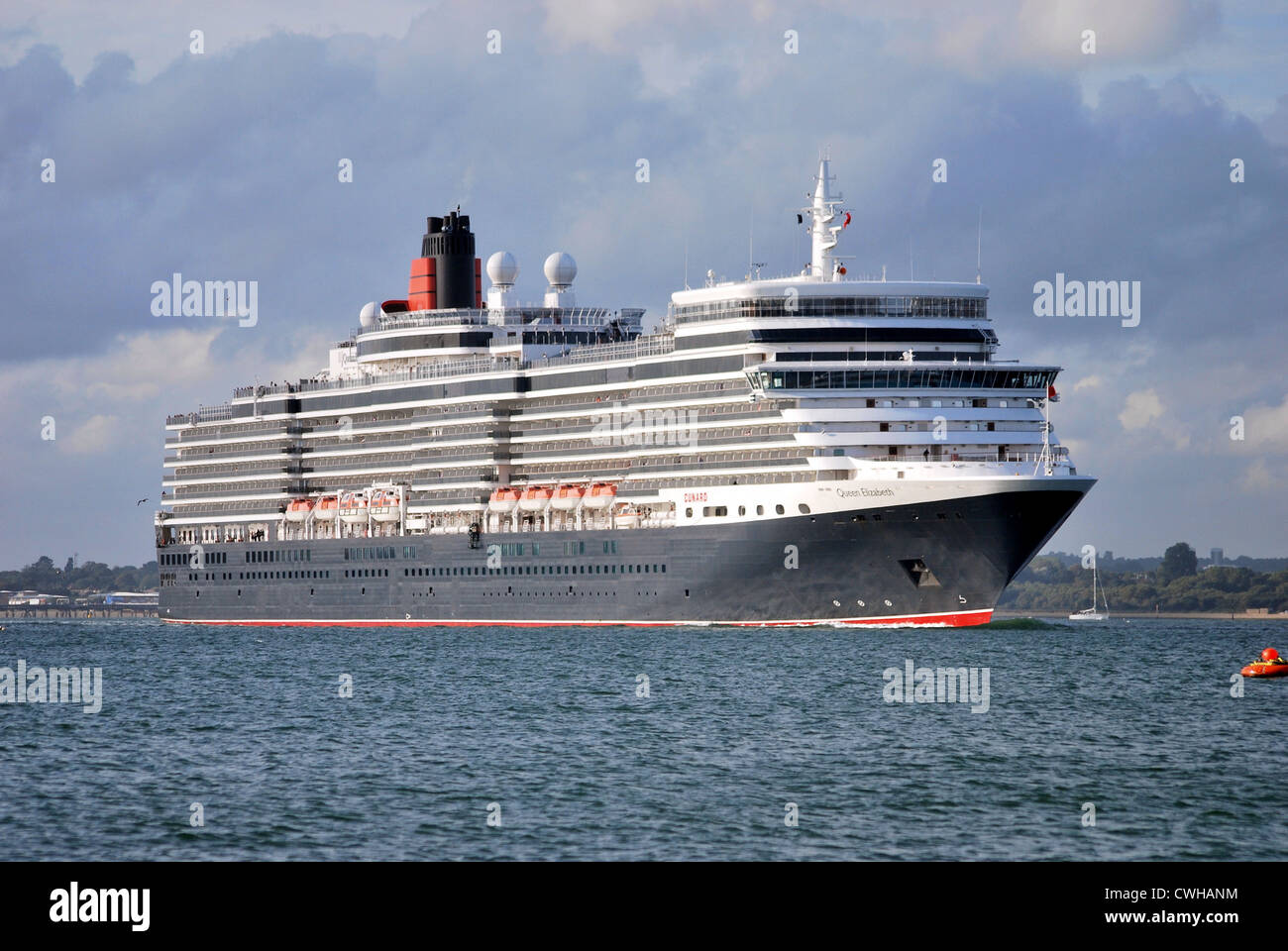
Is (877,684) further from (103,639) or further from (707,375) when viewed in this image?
(103,639)

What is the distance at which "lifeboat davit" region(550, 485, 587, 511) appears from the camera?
92812mm

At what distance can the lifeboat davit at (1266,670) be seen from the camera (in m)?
63.3

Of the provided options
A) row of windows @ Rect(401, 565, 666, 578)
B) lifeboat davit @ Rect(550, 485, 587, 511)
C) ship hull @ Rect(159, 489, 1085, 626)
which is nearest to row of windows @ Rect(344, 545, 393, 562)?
ship hull @ Rect(159, 489, 1085, 626)

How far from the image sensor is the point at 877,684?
55.7 m

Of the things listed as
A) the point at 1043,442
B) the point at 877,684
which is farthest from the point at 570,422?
the point at 877,684

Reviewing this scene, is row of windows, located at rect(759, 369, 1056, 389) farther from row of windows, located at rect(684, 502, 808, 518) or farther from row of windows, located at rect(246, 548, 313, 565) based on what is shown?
row of windows, located at rect(246, 548, 313, 565)

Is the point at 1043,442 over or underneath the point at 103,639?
over

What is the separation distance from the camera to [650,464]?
289 feet

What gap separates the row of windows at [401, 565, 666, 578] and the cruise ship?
149 millimetres

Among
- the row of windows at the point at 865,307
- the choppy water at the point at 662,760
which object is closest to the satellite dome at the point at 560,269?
the row of windows at the point at 865,307

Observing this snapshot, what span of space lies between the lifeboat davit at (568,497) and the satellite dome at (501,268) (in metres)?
23.0

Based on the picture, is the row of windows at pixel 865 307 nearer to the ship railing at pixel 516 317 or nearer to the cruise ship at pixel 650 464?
the cruise ship at pixel 650 464

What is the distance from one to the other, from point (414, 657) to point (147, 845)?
136 feet

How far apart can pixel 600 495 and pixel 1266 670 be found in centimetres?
3769
